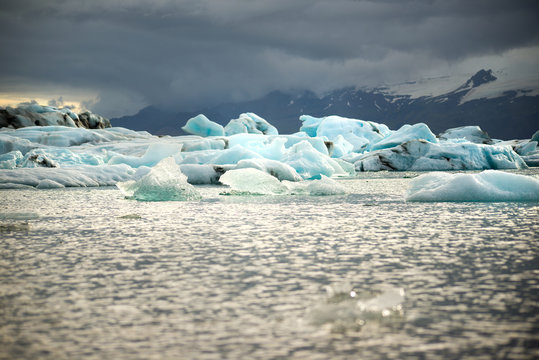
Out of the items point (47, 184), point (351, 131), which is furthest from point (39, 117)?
point (47, 184)

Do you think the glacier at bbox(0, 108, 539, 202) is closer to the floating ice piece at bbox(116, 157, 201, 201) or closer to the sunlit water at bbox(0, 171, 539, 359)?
the floating ice piece at bbox(116, 157, 201, 201)

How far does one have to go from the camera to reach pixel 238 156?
16781 millimetres

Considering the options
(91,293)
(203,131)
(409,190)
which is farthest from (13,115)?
(91,293)

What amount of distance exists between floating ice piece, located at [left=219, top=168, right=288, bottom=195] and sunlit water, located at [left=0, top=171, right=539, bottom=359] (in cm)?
463

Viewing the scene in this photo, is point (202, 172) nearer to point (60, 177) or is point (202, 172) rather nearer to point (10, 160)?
point (60, 177)

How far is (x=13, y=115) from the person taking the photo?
35.8 m

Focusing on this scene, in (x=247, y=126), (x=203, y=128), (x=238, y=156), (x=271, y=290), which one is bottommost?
(x=271, y=290)

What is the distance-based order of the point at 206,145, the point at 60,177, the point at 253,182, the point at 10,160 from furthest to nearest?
the point at 206,145 → the point at 10,160 → the point at 60,177 → the point at 253,182

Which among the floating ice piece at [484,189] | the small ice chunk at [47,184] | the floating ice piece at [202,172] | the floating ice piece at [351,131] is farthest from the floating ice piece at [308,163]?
the floating ice piece at [351,131]

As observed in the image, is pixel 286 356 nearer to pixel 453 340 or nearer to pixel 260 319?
pixel 260 319

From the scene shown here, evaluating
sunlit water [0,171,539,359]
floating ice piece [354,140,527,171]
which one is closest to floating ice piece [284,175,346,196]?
sunlit water [0,171,539,359]

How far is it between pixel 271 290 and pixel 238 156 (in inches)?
562

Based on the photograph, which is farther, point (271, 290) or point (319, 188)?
point (319, 188)

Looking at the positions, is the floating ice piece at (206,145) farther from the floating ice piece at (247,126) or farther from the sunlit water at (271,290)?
the sunlit water at (271,290)
